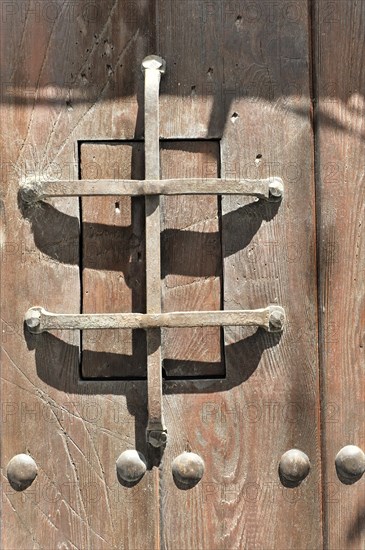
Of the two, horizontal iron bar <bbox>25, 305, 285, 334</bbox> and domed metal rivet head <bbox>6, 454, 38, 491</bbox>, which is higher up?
horizontal iron bar <bbox>25, 305, 285, 334</bbox>

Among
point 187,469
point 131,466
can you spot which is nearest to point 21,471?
point 131,466

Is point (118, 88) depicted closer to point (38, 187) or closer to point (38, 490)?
point (38, 187)

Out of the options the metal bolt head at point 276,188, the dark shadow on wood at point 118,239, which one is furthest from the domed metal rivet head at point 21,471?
the metal bolt head at point 276,188

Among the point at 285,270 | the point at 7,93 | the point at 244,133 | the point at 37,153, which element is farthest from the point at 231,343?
the point at 7,93

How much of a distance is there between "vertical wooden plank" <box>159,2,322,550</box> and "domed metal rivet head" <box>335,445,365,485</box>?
0.13 ft

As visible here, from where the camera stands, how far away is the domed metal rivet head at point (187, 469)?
1519 millimetres

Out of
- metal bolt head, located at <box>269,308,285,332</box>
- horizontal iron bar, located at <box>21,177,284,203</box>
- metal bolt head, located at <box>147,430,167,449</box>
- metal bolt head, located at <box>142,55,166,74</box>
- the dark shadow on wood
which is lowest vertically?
metal bolt head, located at <box>147,430,167,449</box>

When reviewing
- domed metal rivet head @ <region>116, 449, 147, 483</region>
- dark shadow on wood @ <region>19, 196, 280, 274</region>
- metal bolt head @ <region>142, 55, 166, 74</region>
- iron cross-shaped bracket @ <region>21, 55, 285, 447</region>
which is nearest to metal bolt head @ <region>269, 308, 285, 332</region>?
iron cross-shaped bracket @ <region>21, 55, 285, 447</region>

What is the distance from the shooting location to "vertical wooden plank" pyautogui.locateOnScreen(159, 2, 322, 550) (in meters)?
1.54

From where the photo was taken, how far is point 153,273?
1.49m

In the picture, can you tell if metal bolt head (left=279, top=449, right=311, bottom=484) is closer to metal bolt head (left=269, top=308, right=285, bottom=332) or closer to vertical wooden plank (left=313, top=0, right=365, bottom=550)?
vertical wooden plank (left=313, top=0, right=365, bottom=550)

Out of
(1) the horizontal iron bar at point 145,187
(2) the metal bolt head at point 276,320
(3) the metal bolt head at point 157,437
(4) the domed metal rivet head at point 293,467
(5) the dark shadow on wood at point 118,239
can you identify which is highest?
(1) the horizontal iron bar at point 145,187

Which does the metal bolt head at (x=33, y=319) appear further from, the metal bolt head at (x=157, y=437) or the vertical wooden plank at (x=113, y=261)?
the metal bolt head at (x=157, y=437)

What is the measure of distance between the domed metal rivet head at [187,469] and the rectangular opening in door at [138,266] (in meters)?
0.15
